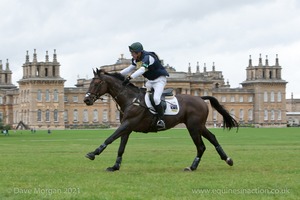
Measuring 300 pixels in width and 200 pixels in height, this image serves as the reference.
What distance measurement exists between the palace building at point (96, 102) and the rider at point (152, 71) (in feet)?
302

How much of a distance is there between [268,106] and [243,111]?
5.05m

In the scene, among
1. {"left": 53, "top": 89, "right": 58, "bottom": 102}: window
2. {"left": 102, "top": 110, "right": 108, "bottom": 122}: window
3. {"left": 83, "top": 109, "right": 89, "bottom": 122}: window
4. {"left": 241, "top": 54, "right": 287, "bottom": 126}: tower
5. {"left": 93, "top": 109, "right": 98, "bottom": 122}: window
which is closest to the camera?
{"left": 53, "top": 89, "right": 58, "bottom": 102}: window

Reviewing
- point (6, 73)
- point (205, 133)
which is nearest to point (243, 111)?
point (6, 73)

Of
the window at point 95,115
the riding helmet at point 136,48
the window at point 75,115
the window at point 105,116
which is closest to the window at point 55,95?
the window at point 75,115

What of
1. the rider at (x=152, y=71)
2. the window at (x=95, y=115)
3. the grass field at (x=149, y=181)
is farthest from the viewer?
the window at (x=95, y=115)

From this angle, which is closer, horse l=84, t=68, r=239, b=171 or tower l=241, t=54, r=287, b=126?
horse l=84, t=68, r=239, b=171

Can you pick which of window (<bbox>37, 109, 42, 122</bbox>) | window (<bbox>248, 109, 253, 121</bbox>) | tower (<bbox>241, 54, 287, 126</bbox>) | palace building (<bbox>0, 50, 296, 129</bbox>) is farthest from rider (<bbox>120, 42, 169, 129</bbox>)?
window (<bbox>248, 109, 253, 121</bbox>)

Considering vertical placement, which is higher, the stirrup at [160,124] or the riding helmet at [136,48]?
the riding helmet at [136,48]

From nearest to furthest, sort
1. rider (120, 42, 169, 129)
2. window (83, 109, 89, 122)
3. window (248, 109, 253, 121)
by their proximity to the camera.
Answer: rider (120, 42, 169, 129), window (83, 109, 89, 122), window (248, 109, 253, 121)

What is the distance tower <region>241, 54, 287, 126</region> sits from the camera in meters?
147

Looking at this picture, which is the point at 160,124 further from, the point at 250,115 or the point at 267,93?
the point at 267,93

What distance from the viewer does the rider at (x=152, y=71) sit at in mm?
17203

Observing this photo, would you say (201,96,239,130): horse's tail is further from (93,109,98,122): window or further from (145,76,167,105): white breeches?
(93,109,98,122): window

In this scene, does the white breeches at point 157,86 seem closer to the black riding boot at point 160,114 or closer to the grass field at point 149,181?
the black riding boot at point 160,114
